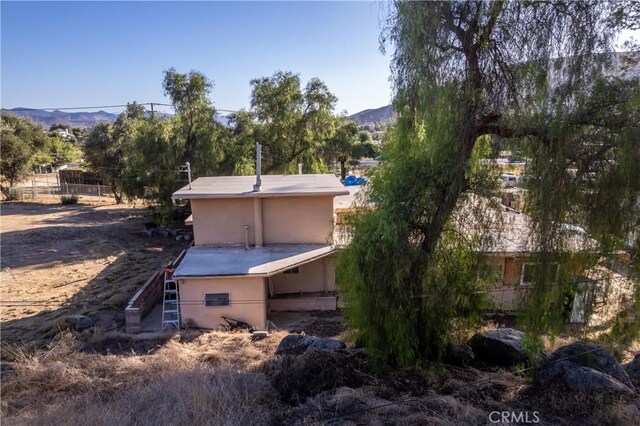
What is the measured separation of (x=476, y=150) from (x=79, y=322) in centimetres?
1132

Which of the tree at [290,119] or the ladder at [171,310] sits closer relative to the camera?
the ladder at [171,310]

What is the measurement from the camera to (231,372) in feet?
21.9

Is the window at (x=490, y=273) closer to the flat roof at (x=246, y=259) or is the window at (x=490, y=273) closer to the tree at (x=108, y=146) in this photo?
the flat roof at (x=246, y=259)

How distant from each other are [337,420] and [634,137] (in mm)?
5399

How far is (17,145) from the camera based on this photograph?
28.4 m

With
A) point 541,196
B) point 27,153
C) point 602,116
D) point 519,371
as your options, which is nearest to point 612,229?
point 541,196

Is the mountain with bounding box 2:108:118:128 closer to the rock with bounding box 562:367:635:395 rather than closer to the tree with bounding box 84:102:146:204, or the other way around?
the tree with bounding box 84:102:146:204

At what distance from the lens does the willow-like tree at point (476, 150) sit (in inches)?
213

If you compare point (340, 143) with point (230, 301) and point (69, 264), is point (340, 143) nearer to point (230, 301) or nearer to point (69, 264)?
point (230, 301)

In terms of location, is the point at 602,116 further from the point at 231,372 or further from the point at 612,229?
the point at 231,372

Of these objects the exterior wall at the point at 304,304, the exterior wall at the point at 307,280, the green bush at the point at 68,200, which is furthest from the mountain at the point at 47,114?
the exterior wall at the point at 304,304

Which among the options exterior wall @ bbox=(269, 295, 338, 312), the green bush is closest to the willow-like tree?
exterior wall @ bbox=(269, 295, 338, 312)

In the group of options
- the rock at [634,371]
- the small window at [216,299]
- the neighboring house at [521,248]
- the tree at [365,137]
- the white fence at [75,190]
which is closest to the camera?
the neighboring house at [521,248]

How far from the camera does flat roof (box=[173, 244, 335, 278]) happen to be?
36.2 ft
